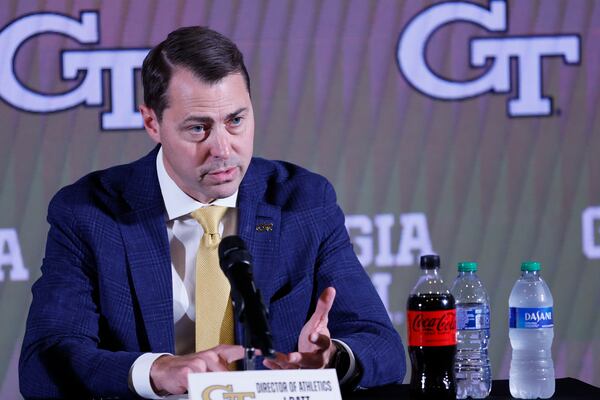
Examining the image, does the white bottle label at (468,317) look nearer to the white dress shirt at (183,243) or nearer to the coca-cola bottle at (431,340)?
the coca-cola bottle at (431,340)

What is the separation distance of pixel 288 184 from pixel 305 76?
120 centimetres

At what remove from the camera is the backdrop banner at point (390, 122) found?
3.67 metres

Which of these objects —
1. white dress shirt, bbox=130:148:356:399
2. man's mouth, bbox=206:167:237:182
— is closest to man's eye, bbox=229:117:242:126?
man's mouth, bbox=206:167:237:182

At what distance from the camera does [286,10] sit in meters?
3.71

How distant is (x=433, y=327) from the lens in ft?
6.44

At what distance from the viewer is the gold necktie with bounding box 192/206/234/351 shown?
233cm

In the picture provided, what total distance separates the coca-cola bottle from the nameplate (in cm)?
33

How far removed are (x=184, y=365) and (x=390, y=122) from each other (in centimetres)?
200

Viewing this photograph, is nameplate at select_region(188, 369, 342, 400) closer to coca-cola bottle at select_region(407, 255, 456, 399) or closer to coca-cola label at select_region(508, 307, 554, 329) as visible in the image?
coca-cola bottle at select_region(407, 255, 456, 399)

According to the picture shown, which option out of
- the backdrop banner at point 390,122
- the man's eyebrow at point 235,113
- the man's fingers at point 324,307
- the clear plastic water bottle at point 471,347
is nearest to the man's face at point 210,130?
the man's eyebrow at point 235,113

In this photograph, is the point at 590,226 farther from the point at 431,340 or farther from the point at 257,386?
the point at 257,386

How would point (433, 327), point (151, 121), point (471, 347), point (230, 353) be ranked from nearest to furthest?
point (230, 353) < point (433, 327) < point (471, 347) < point (151, 121)

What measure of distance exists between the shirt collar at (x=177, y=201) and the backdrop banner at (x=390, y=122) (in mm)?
1242

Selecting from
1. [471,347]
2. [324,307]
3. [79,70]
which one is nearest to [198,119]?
[324,307]
